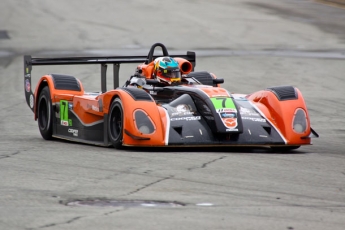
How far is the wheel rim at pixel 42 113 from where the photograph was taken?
13978 millimetres

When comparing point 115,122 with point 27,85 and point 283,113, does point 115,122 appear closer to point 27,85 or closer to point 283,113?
point 283,113

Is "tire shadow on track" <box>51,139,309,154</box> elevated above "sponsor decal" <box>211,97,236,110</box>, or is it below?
below

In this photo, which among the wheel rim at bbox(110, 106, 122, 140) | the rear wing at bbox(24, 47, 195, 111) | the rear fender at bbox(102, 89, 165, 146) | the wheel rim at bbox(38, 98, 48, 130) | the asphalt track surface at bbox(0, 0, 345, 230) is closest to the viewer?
the asphalt track surface at bbox(0, 0, 345, 230)

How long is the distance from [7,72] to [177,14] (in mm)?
12229

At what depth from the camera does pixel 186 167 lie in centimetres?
926

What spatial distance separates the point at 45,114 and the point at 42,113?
8 centimetres

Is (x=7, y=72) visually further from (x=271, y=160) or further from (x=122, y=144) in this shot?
(x=271, y=160)

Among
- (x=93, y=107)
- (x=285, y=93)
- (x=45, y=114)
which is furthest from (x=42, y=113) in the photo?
(x=285, y=93)

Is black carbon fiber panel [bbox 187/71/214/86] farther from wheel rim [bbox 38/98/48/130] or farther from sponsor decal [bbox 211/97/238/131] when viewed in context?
sponsor decal [bbox 211/97/238/131]

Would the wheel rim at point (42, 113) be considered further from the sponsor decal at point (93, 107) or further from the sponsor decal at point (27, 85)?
the sponsor decal at point (93, 107)

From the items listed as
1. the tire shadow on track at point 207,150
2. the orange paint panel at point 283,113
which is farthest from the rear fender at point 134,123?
the orange paint panel at point 283,113

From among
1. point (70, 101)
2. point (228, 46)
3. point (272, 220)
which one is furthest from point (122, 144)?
point (228, 46)

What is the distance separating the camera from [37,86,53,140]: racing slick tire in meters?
13.7

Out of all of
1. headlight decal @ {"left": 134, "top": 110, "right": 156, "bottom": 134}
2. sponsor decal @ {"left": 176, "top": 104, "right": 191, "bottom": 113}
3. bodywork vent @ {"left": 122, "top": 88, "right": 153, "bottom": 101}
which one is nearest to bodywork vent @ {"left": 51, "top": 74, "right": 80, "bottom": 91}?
bodywork vent @ {"left": 122, "top": 88, "right": 153, "bottom": 101}
